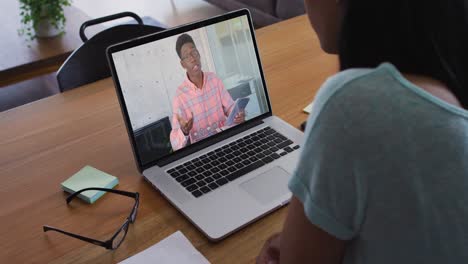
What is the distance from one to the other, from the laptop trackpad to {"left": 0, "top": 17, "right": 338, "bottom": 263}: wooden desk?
42 millimetres

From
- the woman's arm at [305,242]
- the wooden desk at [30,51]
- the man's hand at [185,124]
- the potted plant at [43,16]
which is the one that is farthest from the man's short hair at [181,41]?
the potted plant at [43,16]

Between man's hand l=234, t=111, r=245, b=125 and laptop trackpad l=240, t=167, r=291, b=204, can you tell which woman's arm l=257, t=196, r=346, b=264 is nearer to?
laptop trackpad l=240, t=167, r=291, b=204

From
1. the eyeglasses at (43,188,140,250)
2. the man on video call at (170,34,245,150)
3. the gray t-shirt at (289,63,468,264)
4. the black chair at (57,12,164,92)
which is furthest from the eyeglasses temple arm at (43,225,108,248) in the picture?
the black chair at (57,12,164,92)

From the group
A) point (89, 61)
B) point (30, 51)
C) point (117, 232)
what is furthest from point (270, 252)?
A: point (30, 51)

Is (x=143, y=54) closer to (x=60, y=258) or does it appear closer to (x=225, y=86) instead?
(x=225, y=86)

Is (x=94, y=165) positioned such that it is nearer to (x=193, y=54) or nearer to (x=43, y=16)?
(x=193, y=54)

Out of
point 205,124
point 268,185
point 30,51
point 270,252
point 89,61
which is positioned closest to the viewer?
point 270,252

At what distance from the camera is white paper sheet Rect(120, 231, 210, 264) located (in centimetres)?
83

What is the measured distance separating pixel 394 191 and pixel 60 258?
603 mm

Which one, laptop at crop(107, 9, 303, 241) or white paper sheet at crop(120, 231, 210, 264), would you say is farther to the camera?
laptop at crop(107, 9, 303, 241)

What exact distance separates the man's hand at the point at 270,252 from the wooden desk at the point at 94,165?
0.04 meters

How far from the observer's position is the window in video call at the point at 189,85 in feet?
3.31

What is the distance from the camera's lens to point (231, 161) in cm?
104

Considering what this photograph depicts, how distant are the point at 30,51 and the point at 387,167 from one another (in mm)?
1989
